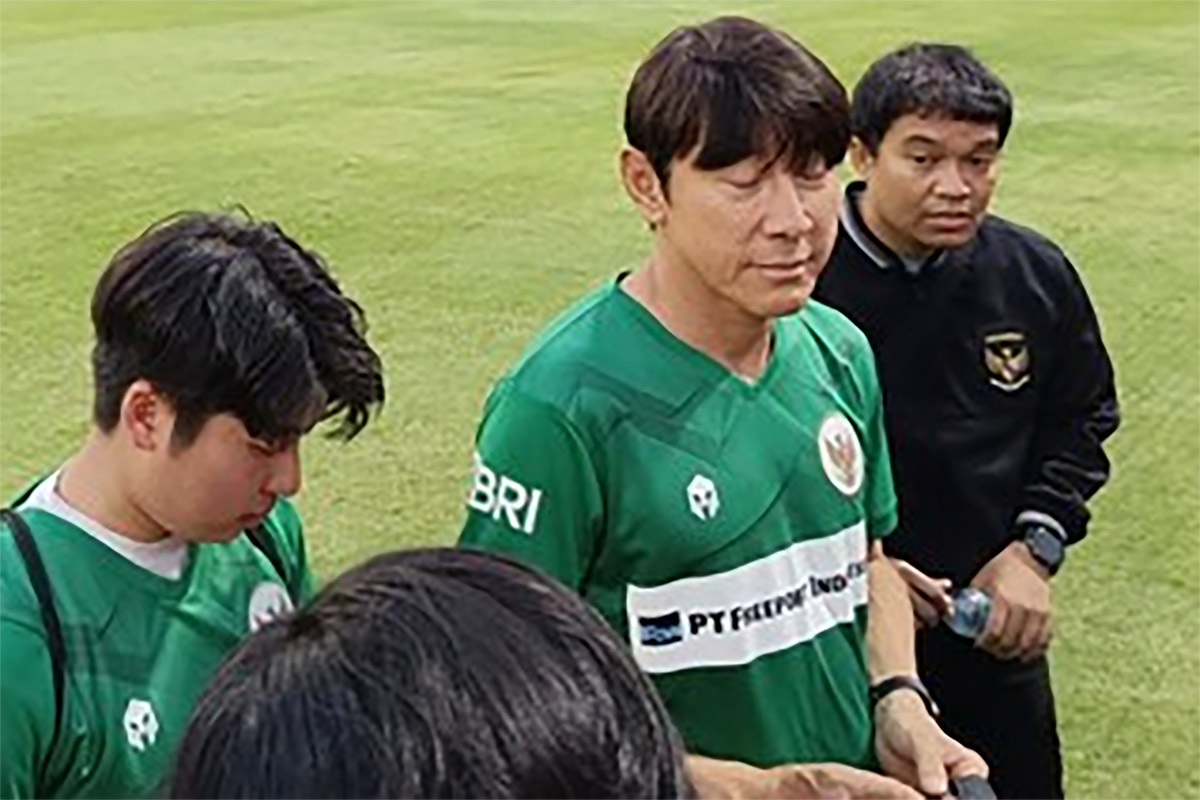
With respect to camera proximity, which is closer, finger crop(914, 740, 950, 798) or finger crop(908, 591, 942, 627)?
finger crop(914, 740, 950, 798)

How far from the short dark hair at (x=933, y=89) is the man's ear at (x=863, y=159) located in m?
0.02

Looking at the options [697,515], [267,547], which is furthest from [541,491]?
[267,547]

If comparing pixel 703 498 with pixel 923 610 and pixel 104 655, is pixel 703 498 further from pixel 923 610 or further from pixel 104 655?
pixel 923 610

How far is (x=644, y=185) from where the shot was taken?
8.16 feet

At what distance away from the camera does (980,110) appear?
136 inches

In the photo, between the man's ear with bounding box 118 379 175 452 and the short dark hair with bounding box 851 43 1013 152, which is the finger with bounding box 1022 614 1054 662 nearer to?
the short dark hair with bounding box 851 43 1013 152

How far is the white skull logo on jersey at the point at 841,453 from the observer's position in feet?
8.16

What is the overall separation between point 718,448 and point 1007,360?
1.14 metres

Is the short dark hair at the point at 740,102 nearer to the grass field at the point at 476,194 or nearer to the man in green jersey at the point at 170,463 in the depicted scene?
the man in green jersey at the point at 170,463

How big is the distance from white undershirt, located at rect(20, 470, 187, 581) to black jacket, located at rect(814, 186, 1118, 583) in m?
1.46

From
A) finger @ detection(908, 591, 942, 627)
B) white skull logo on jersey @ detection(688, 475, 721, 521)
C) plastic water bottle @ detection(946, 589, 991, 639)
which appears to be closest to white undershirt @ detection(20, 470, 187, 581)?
white skull logo on jersey @ detection(688, 475, 721, 521)

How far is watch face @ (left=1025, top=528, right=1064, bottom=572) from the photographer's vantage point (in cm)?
347

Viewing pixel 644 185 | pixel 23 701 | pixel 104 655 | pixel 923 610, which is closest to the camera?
pixel 23 701

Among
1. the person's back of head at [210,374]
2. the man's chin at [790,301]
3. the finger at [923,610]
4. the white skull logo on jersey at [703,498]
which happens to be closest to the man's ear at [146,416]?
the person's back of head at [210,374]
